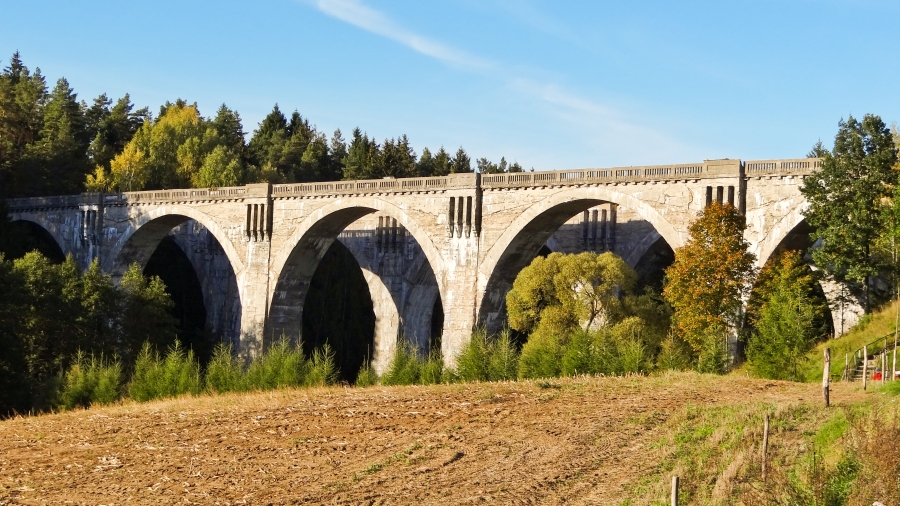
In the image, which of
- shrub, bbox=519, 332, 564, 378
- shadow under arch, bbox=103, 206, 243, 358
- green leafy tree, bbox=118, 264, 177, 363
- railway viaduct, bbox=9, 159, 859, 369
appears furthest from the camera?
shadow under arch, bbox=103, 206, 243, 358

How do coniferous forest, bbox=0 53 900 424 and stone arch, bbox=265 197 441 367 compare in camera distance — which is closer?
coniferous forest, bbox=0 53 900 424

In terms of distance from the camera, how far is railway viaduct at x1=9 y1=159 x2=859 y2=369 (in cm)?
4125

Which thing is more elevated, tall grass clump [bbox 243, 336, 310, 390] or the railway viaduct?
the railway viaduct

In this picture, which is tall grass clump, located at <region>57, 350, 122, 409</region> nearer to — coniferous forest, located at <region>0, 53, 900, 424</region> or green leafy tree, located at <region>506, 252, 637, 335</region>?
coniferous forest, located at <region>0, 53, 900, 424</region>

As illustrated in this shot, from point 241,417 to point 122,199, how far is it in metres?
39.1

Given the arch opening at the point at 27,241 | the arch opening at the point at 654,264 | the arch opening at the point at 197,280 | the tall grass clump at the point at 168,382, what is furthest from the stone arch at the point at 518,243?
the arch opening at the point at 27,241

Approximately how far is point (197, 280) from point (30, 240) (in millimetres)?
9983

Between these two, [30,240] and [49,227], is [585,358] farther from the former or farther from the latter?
[30,240]

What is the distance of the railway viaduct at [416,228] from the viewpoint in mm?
41250

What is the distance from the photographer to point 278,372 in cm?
3712

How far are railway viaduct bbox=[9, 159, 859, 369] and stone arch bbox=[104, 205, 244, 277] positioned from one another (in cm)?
8

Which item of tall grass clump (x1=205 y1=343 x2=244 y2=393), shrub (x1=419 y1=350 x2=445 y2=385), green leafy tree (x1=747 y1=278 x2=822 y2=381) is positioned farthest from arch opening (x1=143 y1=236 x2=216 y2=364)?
green leafy tree (x1=747 y1=278 x2=822 y2=381)

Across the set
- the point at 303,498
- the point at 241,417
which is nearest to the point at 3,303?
the point at 241,417

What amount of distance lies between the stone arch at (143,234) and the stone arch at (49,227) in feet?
11.4
